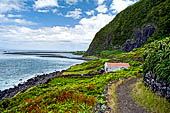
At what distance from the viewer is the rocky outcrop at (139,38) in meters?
131

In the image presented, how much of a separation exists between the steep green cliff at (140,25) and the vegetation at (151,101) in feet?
365

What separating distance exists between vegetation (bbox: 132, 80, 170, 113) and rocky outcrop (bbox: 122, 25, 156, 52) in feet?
407

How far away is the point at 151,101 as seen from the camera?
54.3 ft

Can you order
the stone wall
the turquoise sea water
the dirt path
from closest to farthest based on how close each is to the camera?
the dirt path < the stone wall < the turquoise sea water

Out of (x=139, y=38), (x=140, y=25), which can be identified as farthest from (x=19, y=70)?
(x=140, y=25)

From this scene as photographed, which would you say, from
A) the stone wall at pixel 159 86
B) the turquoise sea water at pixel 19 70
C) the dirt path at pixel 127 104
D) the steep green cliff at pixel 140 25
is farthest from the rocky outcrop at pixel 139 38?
the dirt path at pixel 127 104

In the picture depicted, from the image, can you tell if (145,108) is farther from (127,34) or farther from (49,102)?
(127,34)

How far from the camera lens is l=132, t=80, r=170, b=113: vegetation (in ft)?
47.5

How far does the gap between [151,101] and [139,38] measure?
133402 millimetres

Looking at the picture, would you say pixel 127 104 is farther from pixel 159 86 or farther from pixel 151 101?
pixel 159 86

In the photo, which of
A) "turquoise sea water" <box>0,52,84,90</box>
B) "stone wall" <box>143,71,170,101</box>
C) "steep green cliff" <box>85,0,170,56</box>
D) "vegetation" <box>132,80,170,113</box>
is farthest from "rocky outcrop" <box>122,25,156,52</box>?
"vegetation" <box>132,80,170,113</box>

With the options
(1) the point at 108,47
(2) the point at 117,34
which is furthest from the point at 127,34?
(1) the point at 108,47

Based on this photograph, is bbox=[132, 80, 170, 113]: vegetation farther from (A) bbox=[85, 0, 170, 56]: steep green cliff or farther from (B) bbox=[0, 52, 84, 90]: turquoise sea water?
(A) bbox=[85, 0, 170, 56]: steep green cliff

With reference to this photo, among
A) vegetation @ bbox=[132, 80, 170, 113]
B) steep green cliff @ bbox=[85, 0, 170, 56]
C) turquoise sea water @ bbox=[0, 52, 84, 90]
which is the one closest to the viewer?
vegetation @ bbox=[132, 80, 170, 113]
